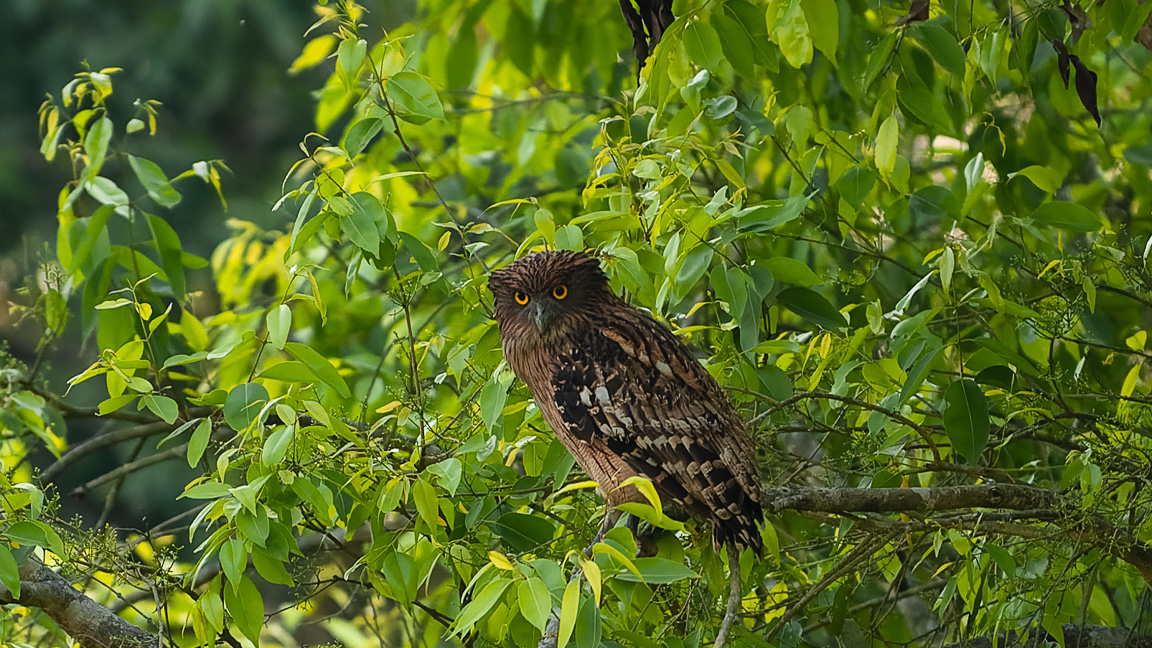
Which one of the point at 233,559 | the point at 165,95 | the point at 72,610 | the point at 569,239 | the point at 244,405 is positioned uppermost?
the point at 569,239

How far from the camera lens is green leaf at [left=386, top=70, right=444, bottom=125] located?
1.70 metres

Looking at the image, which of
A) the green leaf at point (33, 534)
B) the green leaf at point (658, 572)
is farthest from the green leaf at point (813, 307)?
the green leaf at point (33, 534)

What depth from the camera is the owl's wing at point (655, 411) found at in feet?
6.28

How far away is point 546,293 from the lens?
2.02m

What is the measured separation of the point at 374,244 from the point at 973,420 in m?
1.04

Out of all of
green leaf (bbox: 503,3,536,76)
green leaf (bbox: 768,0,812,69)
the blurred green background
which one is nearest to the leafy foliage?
green leaf (bbox: 768,0,812,69)

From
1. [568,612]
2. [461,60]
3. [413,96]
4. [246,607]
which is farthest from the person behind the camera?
[461,60]

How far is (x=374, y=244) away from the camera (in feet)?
5.37

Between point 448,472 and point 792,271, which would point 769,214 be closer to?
point 792,271

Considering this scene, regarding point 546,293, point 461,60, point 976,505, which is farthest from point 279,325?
point 461,60

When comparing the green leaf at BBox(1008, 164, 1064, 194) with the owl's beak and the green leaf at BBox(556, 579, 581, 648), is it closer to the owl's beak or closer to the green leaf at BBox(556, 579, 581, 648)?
the owl's beak

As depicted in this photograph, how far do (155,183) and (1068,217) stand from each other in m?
1.90

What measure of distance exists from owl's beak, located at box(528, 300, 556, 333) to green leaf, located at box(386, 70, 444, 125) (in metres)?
0.44

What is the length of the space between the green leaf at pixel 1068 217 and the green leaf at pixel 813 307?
39 centimetres
